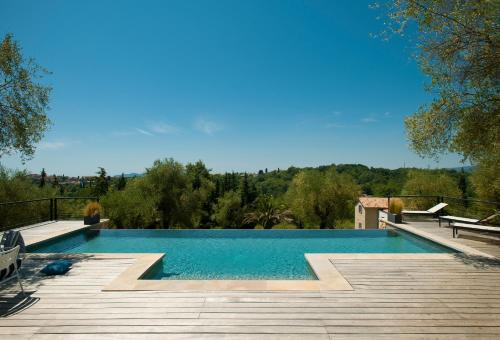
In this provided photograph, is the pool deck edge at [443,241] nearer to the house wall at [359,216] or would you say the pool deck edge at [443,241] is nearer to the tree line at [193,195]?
the tree line at [193,195]

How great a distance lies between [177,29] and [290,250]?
11430mm

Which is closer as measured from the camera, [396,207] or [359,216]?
[396,207]

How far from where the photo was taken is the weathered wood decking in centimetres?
338

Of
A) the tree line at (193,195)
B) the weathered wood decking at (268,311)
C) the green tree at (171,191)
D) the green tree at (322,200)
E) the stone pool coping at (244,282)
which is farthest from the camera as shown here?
the green tree at (322,200)

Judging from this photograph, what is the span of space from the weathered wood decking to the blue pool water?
168 centimetres

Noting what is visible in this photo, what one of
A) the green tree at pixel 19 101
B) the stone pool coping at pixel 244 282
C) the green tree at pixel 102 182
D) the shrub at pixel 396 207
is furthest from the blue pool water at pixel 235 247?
the green tree at pixel 102 182

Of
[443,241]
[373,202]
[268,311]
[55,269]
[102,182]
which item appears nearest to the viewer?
[268,311]

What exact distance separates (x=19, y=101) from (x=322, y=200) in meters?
25.2

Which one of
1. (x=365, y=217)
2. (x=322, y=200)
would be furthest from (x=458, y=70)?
(x=365, y=217)

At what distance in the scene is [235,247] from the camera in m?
9.68

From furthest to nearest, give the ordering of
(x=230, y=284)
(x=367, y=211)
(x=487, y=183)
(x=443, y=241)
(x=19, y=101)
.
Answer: (x=367, y=211) → (x=487, y=183) → (x=19, y=101) → (x=443, y=241) → (x=230, y=284)

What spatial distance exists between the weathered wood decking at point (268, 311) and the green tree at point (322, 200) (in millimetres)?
24053

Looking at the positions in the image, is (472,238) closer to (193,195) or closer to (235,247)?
(235,247)

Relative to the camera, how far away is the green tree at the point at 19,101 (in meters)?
8.48
